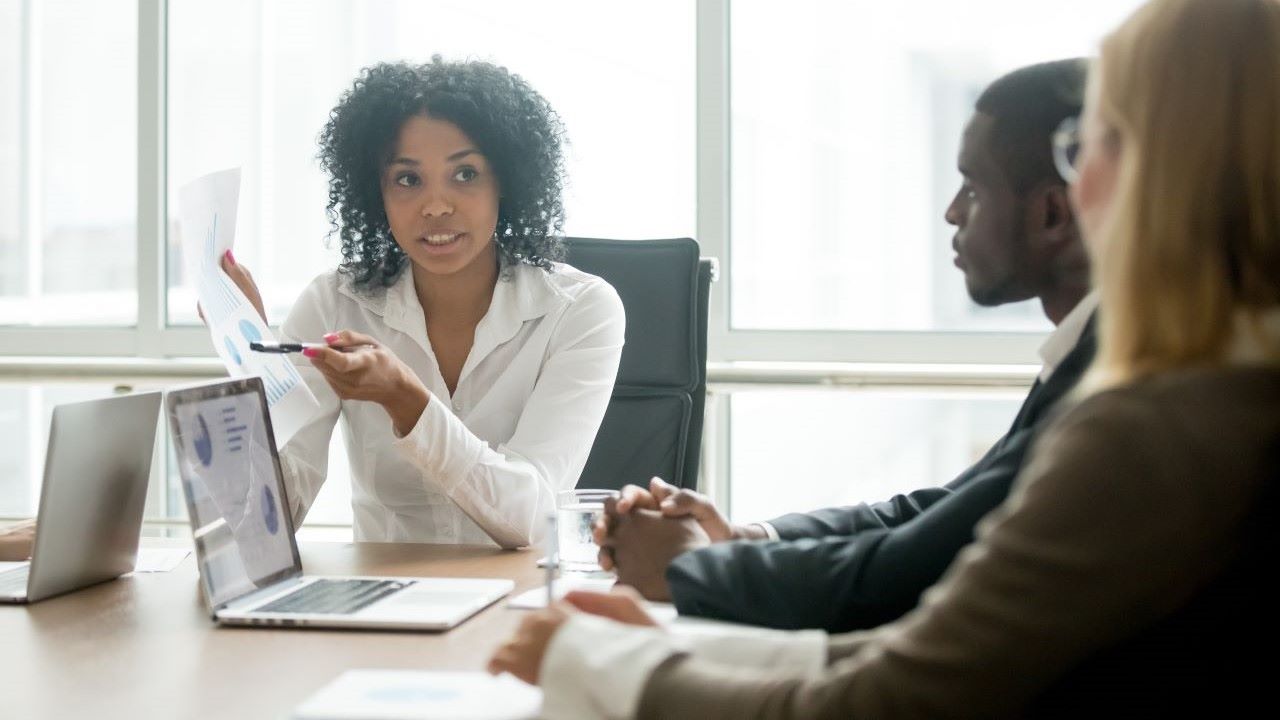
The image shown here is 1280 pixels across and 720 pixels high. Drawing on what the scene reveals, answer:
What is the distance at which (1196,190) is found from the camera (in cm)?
73

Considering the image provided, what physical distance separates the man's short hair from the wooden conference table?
677 mm

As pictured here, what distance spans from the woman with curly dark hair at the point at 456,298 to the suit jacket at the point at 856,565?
0.59 metres

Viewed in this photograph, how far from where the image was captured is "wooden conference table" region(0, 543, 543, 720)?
107cm

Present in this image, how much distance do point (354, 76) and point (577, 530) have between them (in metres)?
2.30

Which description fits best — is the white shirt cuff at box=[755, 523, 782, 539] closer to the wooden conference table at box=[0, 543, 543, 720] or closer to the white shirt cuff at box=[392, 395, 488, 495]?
the wooden conference table at box=[0, 543, 543, 720]

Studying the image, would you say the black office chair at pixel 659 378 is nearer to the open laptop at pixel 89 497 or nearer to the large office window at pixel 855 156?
the open laptop at pixel 89 497

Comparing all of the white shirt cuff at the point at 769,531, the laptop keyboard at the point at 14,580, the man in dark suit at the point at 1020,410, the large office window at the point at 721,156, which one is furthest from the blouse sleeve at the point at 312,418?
the large office window at the point at 721,156


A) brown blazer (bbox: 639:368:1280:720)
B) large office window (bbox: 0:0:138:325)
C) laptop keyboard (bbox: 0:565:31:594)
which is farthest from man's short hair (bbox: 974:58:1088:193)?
large office window (bbox: 0:0:138:325)

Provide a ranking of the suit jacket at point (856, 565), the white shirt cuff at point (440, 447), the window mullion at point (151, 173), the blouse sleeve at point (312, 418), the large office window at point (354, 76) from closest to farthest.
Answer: the suit jacket at point (856, 565) < the white shirt cuff at point (440, 447) < the blouse sleeve at point (312, 418) < the large office window at point (354, 76) < the window mullion at point (151, 173)

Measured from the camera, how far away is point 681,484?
2.12 m

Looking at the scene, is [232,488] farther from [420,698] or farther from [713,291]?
[713,291]

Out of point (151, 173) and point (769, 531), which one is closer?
point (769, 531)

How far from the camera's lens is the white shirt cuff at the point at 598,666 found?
2.79 ft

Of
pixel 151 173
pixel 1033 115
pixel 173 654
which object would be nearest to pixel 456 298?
pixel 173 654
